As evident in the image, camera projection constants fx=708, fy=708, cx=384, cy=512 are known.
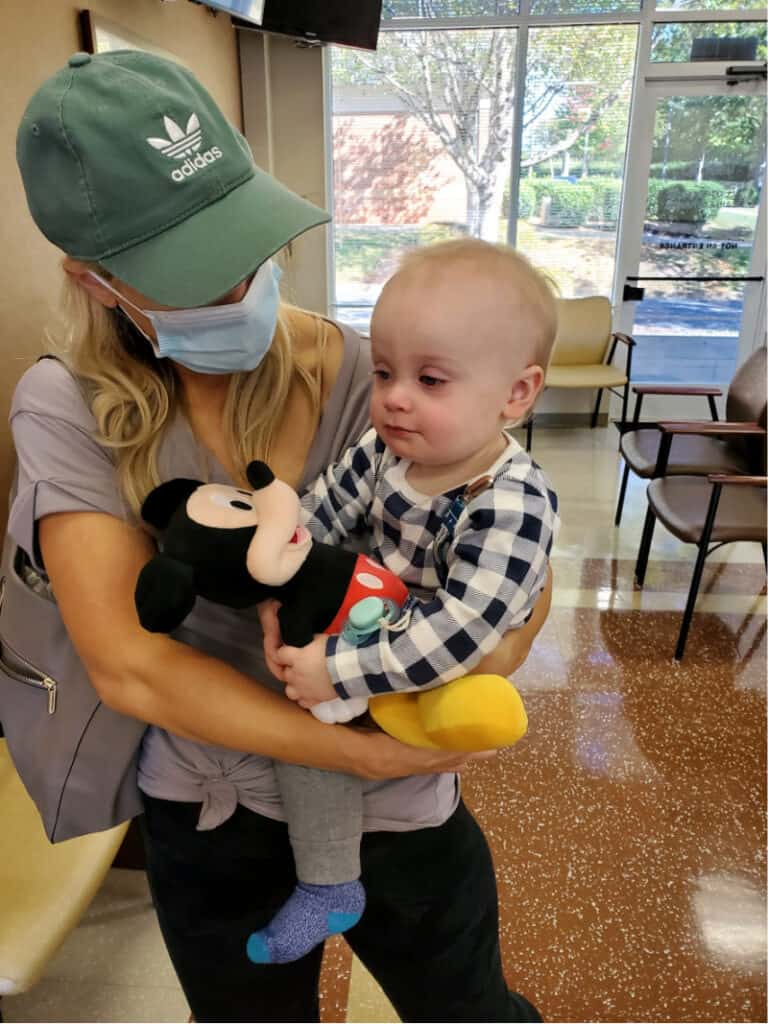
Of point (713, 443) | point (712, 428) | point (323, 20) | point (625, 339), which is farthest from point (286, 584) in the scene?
point (625, 339)

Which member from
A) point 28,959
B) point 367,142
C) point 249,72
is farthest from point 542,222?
point 28,959

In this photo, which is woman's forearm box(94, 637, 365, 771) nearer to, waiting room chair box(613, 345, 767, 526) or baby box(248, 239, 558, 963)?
baby box(248, 239, 558, 963)

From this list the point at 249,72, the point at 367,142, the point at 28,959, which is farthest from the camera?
the point at 367,142

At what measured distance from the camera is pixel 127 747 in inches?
35.2

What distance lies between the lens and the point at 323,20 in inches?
156

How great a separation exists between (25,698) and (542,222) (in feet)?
17.3

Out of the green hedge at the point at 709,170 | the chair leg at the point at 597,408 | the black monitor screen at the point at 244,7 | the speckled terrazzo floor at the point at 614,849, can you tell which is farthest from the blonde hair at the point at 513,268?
the green hedge at the point at 709,170

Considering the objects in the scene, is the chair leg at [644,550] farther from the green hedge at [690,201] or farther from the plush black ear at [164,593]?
the green hedge at [690,201]

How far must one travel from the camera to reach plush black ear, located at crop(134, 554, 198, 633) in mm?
715

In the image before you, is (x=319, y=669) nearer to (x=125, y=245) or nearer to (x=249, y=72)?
(x=125, y=245)

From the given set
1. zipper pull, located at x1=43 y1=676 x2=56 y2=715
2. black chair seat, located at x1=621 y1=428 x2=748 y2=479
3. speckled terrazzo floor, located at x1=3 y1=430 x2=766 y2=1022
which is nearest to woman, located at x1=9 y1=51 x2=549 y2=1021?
zipper pull, located at x1=43 y1=676 x2=56 y2=715

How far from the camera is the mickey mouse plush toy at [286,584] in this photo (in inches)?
29.0

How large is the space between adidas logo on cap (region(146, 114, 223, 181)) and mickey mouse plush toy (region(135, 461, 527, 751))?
329 millimetres

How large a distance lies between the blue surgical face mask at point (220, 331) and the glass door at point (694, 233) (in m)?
5.05
